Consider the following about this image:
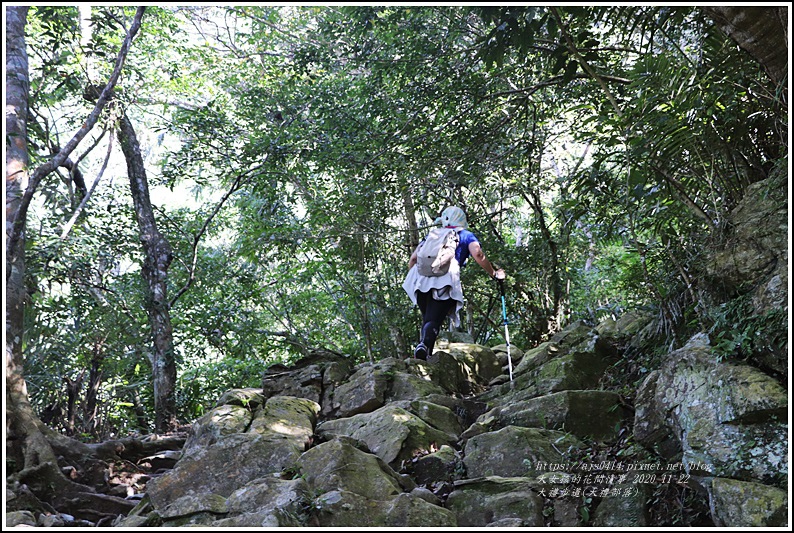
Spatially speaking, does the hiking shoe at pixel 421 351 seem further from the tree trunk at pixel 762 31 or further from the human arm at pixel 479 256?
the tree trunk at pixel 762 31

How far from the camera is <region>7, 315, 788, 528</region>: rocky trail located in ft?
11.6

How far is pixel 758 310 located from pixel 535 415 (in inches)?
77.0

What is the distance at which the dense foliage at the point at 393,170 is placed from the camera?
203 inches

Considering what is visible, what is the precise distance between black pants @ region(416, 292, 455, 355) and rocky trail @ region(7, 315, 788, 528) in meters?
0.82

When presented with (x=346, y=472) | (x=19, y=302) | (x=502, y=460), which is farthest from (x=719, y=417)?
(x=19, y=302)

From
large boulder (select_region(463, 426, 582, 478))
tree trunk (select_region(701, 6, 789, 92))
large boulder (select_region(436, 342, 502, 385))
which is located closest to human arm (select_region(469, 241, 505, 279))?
large boulder (select_region(436, 342, 502, 385))

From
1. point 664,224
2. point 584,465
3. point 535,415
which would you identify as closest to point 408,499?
point 584,465

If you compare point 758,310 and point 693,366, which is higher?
point 758,310

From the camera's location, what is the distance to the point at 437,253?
7254 millimetres

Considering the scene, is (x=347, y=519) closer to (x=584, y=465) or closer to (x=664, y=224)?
(x=584, y=465)

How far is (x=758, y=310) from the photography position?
4.13 m

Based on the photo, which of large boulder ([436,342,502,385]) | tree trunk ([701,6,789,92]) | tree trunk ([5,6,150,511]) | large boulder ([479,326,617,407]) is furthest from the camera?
large boulder ([436,342,502,385])

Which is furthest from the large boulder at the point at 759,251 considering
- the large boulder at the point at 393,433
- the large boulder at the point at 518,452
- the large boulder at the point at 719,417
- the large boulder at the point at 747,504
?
the large boulder at the point at 393,433

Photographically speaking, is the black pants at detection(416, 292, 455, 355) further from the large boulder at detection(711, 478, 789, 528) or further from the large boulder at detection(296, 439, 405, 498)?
the large boulder at detection(711, 478, 789, 528)
